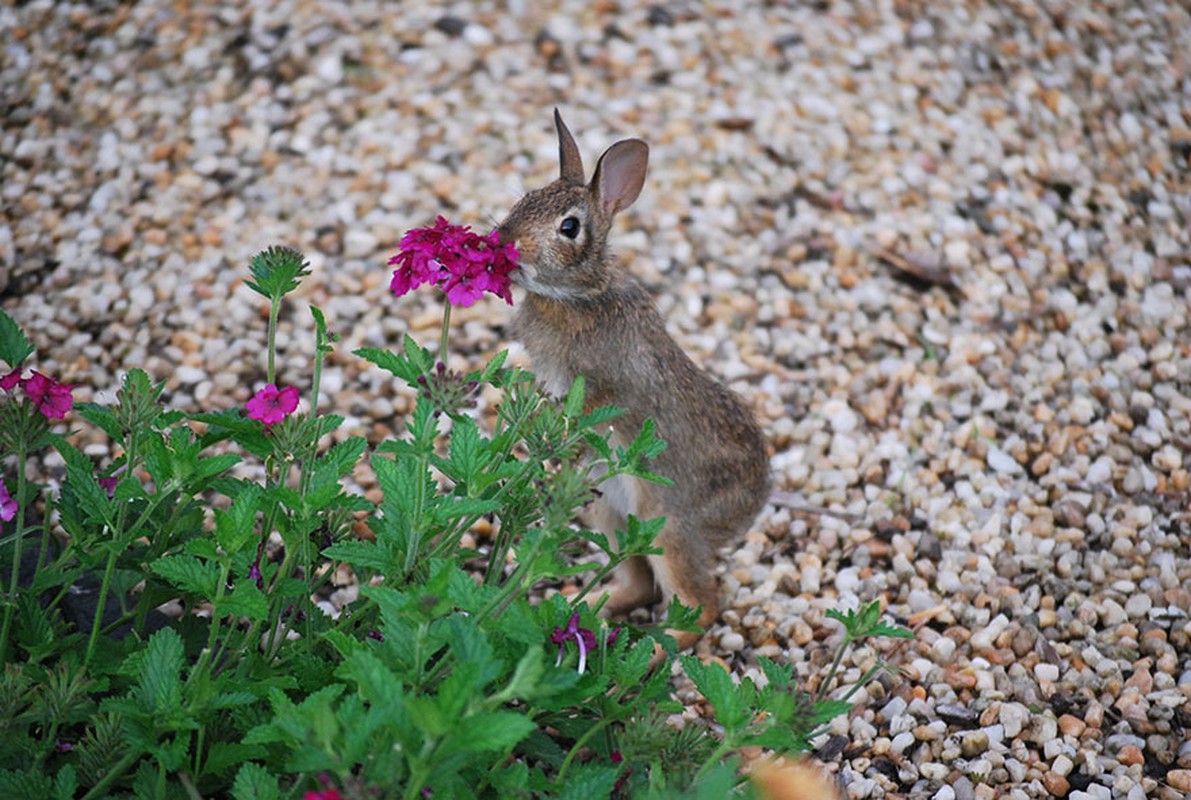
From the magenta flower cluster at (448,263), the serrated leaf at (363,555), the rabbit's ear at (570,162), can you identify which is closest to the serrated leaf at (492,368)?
the magenta flower cluster at (448,263)

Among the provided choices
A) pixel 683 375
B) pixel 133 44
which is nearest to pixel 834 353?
pixel 683 375

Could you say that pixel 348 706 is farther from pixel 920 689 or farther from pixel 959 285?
pixel 959 285

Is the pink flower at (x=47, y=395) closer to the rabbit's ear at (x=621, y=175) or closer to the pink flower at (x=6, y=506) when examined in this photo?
the pink flower at (x=6, y=506)

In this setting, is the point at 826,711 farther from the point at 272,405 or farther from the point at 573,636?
the point at 272,405

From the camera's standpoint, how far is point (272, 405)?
3041 millimetres

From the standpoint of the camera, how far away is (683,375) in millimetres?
4203

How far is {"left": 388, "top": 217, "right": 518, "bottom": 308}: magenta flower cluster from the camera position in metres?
3.17

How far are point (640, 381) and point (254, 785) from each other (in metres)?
1.95

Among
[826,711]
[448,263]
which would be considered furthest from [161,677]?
[826,711]

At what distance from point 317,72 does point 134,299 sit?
66.0 inches

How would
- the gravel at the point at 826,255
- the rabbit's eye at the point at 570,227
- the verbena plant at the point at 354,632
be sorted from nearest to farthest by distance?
the verbena plant at the point at 354,632, the rabbit's eye at the point at 570,227, the gravel at the point at 826,255

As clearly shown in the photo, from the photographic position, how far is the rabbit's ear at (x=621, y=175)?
13.7 feet

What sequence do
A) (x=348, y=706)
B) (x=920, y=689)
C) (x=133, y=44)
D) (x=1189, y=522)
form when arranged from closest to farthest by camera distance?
(x=348, y=706), (x=920, y=689), (x=1189, y=522), (x=133, y=44)

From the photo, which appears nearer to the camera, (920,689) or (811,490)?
(920,689)
